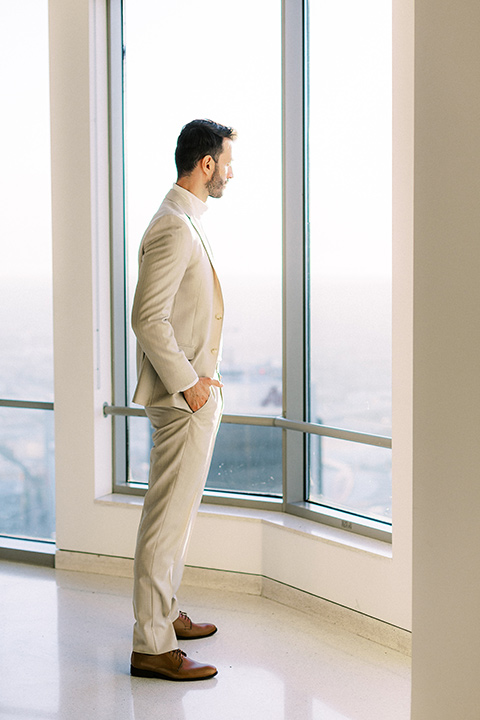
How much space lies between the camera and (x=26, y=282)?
3896 millimetres

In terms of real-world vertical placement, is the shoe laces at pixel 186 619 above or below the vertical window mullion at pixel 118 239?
below

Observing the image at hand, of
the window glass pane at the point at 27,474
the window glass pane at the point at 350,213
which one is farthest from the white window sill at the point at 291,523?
the window glass pane at the point at 27,474

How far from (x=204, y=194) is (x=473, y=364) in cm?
145

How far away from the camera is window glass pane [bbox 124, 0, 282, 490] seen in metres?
3.36

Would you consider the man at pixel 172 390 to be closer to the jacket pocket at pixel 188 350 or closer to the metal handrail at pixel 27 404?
the jacket pocket at pixel 188 350

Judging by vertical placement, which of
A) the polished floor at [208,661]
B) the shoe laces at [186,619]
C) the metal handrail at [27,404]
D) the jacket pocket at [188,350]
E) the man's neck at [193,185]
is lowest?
the polished floor at [208,661]

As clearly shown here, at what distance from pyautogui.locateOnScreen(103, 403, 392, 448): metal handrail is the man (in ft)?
2.18

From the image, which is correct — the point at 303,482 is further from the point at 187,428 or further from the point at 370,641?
the point at 187,428

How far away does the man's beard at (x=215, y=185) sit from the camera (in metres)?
2.64

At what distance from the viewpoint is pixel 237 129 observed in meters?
3.36

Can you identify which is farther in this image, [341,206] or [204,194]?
[341,206]

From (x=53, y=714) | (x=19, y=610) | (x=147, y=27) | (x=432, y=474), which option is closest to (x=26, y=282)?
(x=147, y=27)

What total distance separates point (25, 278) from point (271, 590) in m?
1.99

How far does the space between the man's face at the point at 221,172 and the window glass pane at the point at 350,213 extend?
2.00ft
